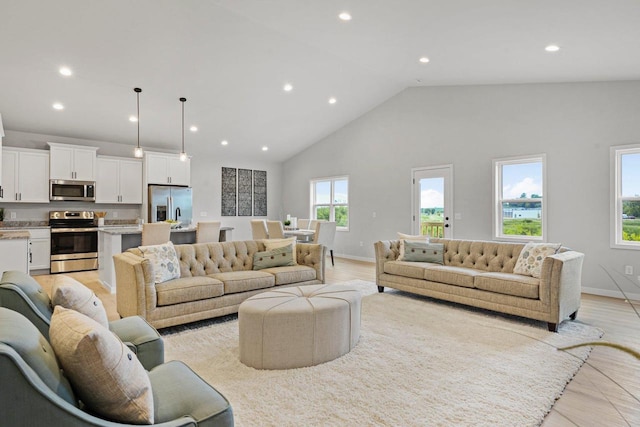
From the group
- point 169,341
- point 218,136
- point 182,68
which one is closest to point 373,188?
point 218,136

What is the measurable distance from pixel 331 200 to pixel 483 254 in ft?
16.1

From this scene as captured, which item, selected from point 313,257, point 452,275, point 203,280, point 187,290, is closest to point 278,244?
point 313,257

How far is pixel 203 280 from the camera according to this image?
12.1 ft

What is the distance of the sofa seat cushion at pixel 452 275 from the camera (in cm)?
419

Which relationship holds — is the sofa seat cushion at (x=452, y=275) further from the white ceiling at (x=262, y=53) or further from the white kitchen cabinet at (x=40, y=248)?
the white kitchen cabinet at (x=40, y=248)

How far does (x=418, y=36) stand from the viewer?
14.1 ft

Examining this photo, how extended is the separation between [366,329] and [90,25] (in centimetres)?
466

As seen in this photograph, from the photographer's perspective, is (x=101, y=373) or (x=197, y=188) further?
(x=197, y=188)

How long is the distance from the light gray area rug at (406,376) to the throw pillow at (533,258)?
582 millimetres

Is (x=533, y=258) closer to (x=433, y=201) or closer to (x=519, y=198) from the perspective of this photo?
(x=519, y=198)

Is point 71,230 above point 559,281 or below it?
above

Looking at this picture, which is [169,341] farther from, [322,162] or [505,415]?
[322,162]

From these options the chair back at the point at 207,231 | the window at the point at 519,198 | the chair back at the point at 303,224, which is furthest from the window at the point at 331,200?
the chair back at the point at 207,231

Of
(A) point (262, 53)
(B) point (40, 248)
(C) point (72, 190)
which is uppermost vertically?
(A) point (262, 53)
